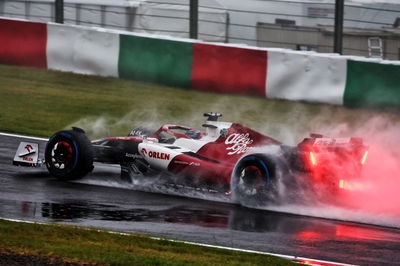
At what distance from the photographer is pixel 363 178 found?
10516 mm

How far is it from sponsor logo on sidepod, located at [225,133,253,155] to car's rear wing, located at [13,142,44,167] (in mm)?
2755

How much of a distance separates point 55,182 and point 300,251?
4.23 m

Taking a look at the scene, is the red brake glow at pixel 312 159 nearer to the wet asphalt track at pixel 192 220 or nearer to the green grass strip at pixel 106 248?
the wet asphalt track at pixel 192 220

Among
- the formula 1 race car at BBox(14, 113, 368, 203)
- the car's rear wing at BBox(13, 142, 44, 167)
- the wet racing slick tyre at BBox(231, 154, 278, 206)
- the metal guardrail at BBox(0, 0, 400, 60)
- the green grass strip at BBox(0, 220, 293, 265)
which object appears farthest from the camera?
the metal guardrail at BBox(0, 0, 400, 60)

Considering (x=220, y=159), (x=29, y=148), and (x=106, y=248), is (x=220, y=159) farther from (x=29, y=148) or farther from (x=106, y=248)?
(x=106, y=248)

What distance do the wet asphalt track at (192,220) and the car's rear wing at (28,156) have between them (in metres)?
0.42

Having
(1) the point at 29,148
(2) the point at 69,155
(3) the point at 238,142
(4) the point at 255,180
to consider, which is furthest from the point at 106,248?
(1) the point at 29,148

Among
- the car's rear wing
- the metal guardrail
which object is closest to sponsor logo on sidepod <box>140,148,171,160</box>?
the car's rear wing

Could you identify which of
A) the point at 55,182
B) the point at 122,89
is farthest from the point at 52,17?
the point at 55,182

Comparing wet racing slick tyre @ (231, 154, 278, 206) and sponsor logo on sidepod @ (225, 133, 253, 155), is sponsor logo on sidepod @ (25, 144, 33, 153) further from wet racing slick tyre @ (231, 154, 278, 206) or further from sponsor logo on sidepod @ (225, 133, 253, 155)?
wet racing slick tyre @ (231, 154, 278, 206)

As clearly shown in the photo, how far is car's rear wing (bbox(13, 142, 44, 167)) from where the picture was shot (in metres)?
12.2

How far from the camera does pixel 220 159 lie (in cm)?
1114

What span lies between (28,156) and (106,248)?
4629 mm

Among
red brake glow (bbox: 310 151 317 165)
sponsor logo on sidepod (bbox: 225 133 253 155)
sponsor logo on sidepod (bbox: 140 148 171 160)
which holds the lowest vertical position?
sponsor logo on sidepod (bbox: 140 148 171 160)
